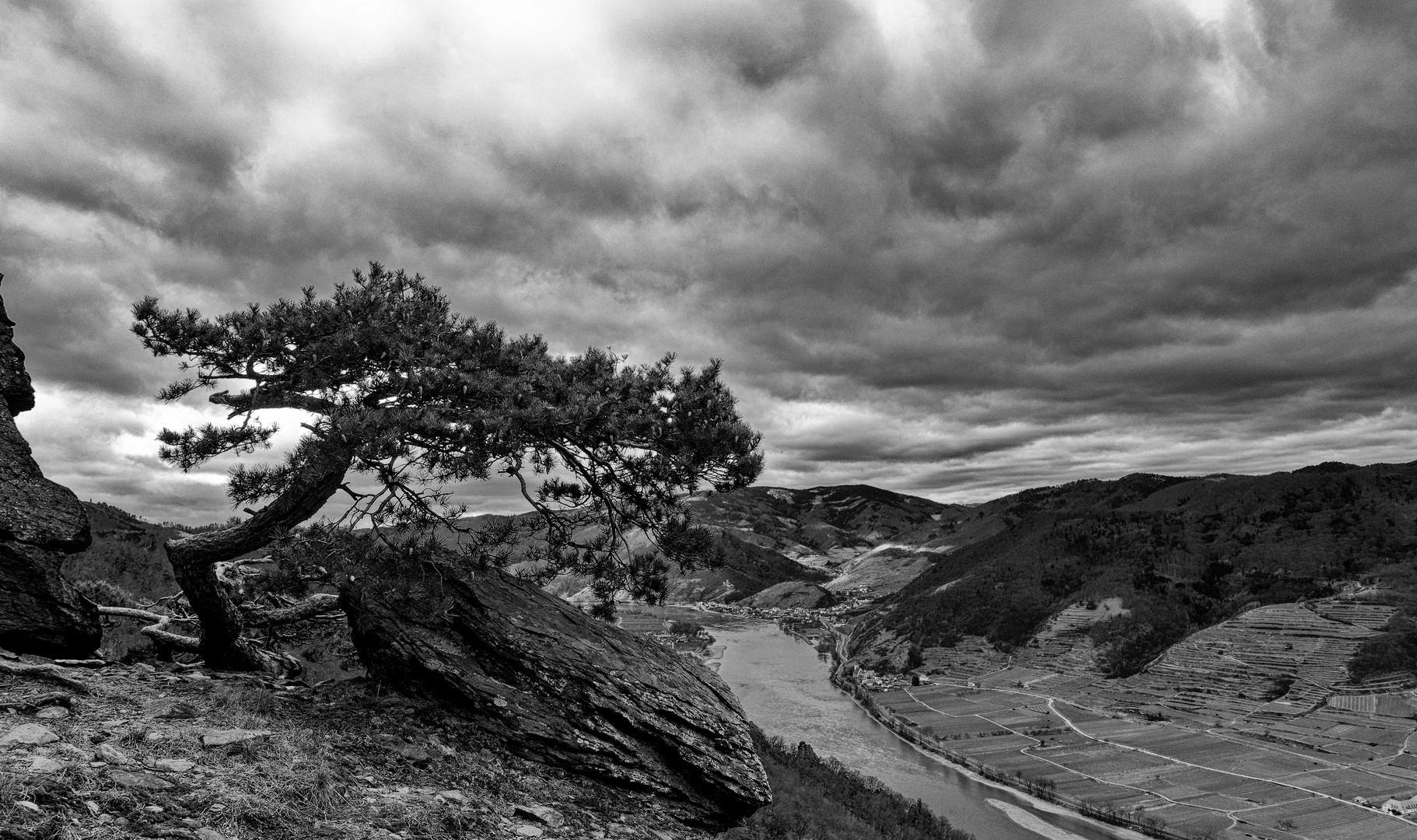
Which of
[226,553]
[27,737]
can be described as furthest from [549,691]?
[226,553]

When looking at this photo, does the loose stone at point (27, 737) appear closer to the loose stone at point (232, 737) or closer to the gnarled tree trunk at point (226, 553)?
the loose stone at point (232, 737)

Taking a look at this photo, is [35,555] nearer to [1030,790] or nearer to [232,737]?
[232,737]

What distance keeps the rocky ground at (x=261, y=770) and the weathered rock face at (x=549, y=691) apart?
19.2 inches

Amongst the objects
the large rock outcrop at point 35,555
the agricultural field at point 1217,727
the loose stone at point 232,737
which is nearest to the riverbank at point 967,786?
the agricultural field at point 1217,727

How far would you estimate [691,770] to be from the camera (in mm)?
13125

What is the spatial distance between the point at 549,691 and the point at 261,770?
5094mm

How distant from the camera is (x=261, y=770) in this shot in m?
8.88

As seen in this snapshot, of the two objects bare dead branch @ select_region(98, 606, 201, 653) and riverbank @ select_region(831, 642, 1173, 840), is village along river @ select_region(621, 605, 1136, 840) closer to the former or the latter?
riverbank @ select_region(831, 642, 1173, 840)

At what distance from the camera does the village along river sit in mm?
79562

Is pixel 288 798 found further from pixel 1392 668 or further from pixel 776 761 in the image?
pixel 1392 668

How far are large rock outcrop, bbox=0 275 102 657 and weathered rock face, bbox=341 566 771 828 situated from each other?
475 cm

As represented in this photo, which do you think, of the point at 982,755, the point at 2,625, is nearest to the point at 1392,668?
the point at 982,755

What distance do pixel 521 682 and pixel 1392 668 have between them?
710 feet

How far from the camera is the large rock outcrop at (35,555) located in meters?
11.6
